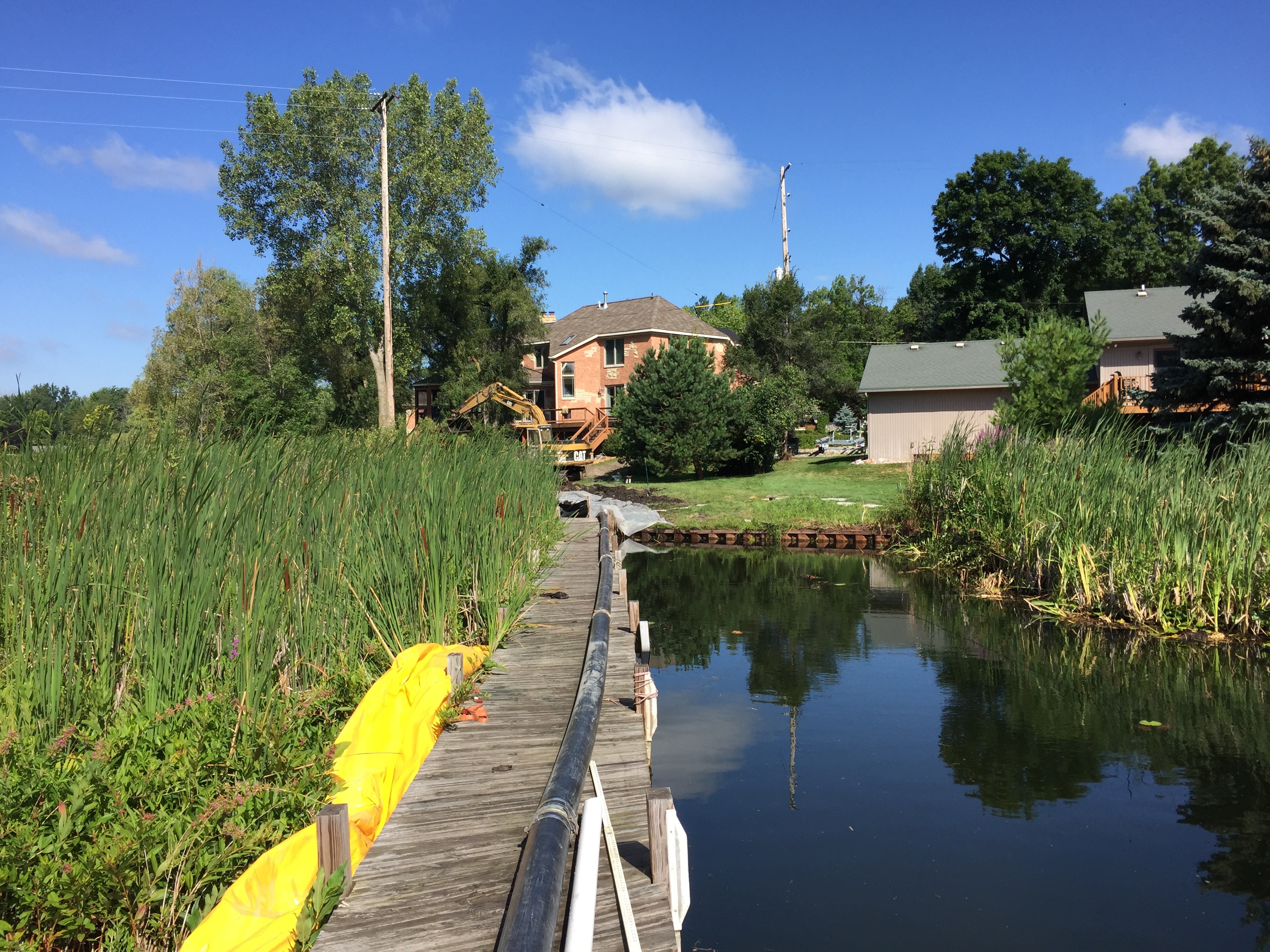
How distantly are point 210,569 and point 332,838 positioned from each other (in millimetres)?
1526

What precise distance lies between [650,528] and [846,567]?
6322 mm

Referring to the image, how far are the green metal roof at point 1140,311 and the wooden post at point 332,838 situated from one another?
3407cm

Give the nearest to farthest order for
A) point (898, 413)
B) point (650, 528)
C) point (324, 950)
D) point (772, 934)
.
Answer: point (324, 950), point (772, 934), point (650, 528), point (898, 413)

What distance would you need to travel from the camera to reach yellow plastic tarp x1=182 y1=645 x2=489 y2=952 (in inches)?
124

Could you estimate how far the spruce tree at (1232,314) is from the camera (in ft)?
54.0

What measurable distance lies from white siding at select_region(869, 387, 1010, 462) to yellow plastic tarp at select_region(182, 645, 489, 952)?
96.6 ft

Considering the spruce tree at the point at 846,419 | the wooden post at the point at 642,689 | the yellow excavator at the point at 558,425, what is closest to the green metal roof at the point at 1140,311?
the spruce tree at the point at 846,419

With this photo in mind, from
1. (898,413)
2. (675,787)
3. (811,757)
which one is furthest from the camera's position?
(898,413)

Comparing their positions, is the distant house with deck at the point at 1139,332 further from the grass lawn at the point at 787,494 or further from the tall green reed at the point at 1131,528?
the tall green reed at the point at 1131,528

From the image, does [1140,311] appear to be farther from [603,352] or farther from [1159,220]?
[603,352]

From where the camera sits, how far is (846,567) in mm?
18125

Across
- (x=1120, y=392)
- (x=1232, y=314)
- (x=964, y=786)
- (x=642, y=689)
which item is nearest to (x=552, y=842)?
(x=642, y=689)

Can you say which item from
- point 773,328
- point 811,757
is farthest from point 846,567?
point 773,328

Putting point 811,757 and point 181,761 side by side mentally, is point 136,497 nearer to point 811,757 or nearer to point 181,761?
point 181,761
